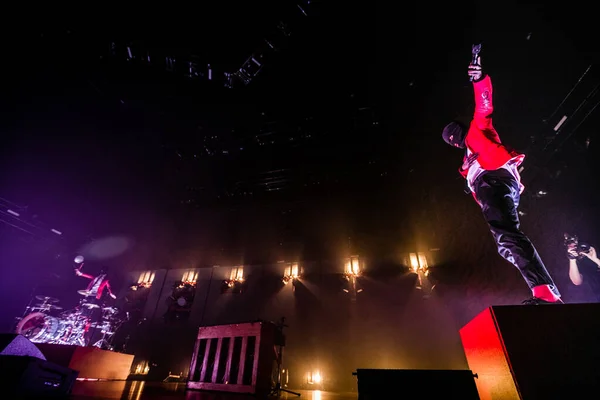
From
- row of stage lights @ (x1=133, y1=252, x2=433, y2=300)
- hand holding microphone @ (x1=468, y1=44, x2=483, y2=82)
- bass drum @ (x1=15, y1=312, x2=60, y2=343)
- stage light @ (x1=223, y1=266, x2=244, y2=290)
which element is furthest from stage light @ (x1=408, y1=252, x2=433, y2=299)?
bass drum @ (x1=15, y1=312, x2=60, y2=343)

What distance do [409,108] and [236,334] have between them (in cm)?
583

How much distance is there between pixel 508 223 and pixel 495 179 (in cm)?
49

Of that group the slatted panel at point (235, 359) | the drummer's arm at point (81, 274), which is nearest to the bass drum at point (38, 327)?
the drummer's arm at point (81, 274)

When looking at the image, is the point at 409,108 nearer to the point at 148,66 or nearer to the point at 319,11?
the point at 319,11

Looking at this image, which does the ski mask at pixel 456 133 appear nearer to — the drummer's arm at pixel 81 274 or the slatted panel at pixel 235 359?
the slatted panel at pixel 235 359

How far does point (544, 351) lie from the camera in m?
1.38

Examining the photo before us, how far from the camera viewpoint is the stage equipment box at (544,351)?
4.20 feet

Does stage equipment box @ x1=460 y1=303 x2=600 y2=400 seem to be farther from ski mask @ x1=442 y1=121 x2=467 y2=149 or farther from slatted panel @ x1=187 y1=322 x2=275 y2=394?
slatted panel @ x1=187 y1=322 x2=275 y2=394

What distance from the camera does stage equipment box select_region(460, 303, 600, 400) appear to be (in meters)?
1.28

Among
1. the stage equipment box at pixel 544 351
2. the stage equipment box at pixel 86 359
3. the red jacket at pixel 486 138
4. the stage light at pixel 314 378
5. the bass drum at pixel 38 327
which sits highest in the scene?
the red jacket at pixel 486 138

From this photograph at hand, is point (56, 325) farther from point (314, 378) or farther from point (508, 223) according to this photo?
point (508, 223)

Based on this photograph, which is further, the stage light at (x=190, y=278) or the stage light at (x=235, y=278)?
the stage light at (x=190, y=278)

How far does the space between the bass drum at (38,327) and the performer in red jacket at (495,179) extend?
1140 cm

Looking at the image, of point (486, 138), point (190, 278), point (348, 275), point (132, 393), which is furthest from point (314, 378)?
point (486, 138)
